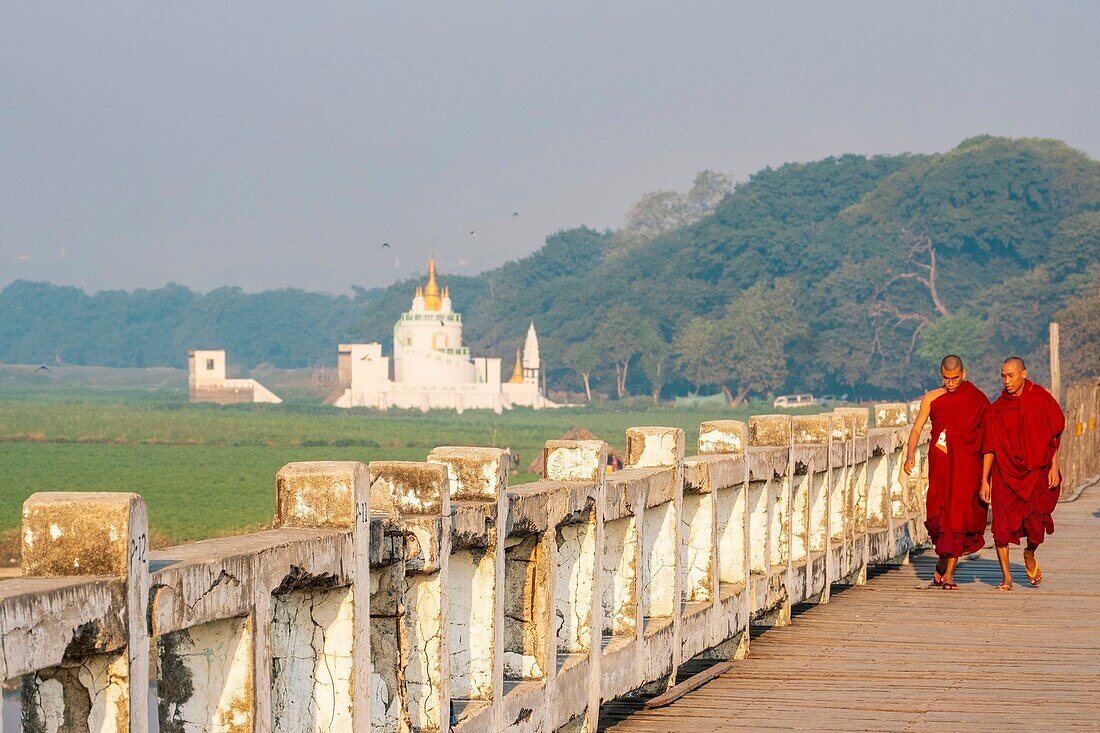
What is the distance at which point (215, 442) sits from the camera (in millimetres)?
→ 67375

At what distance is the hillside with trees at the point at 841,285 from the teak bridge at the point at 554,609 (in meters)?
70.5

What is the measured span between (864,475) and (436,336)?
8299 centimetres

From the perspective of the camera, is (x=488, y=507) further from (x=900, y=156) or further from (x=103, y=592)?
(x=900, y=156)

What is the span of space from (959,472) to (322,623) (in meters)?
6.68

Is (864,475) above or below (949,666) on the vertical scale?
above

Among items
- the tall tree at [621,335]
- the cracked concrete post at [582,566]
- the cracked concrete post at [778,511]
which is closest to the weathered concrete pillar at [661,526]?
the cracked concrete post at [582,566]

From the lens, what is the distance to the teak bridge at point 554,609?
3.35 metres

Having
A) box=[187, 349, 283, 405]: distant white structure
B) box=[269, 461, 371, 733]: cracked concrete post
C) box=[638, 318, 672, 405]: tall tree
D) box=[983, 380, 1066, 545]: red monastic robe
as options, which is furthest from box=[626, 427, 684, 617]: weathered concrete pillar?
box=[187, 349, 283, 405]: distant white structure

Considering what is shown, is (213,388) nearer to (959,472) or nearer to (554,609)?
(959,472)

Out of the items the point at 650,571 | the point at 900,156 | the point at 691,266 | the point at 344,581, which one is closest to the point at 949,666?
the point at 650,571

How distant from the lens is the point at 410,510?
475 cm

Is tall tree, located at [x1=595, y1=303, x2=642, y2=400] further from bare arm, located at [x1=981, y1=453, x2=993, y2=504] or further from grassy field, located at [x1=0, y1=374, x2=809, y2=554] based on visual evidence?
bare arm, located at [x1=981, y1=453, x2=993, y2=504]

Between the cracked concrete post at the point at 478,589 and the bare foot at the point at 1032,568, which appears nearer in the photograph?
the cracked concrete post at the point at 478,589

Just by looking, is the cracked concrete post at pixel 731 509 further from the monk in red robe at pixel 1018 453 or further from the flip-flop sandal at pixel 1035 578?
the flip-flop sandal at pixel 1035 578
